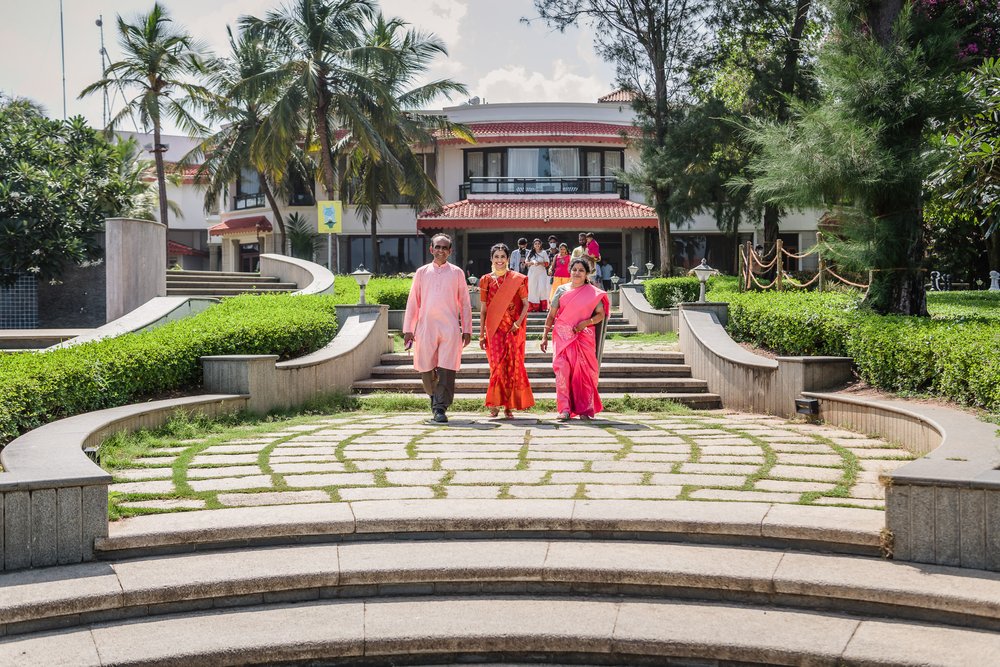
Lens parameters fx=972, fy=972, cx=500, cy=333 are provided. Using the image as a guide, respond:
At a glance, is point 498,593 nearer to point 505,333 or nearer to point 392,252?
point 505,333

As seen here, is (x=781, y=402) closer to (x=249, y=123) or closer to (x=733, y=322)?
(x=733, y=322)

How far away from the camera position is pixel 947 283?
2873 centimetres

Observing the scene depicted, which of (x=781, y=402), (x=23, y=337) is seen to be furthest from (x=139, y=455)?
(x=23, y=337)

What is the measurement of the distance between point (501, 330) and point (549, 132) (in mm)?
24699

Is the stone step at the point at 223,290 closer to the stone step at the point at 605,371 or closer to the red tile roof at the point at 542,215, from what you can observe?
the stone step at the point at 605,371

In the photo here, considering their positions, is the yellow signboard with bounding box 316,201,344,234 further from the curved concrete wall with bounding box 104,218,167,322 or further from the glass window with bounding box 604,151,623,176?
the glass window with bounding box 604,151,623,176

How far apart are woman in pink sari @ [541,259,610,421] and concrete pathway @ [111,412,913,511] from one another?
0.35 metres

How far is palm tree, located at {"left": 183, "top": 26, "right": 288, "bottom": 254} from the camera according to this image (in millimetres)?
30656

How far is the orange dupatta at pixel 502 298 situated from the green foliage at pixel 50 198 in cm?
1013

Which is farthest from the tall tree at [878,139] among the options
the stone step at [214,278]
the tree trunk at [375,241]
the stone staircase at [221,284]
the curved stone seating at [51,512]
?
the tree trunk at [375,241]

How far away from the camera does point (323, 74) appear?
87.2 feet

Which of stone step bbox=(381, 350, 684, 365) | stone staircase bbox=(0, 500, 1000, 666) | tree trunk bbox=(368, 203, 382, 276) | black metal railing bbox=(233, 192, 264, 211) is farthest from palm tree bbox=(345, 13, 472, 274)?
stone staircase bbox=(0, 500, 1000, 666)

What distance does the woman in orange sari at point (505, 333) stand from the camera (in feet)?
31.3

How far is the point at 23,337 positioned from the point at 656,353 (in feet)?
28.1
